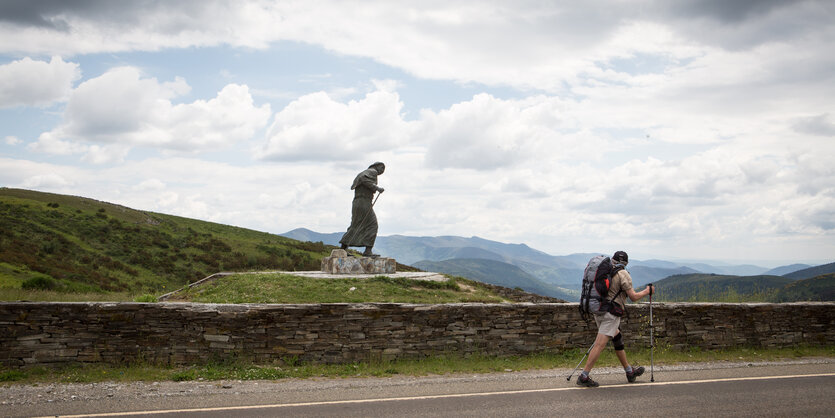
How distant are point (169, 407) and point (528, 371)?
19.8 feet

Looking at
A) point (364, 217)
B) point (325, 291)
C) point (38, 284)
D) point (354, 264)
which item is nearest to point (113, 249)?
point (38, 284)

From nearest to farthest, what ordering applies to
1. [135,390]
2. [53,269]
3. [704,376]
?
[135,390] → [704,376] → [53,269]

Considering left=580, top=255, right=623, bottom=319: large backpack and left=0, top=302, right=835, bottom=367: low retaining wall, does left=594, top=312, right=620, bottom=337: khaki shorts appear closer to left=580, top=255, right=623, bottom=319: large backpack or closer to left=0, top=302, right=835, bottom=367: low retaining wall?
left=580, top=255, right=623, bottom=319: large backpack

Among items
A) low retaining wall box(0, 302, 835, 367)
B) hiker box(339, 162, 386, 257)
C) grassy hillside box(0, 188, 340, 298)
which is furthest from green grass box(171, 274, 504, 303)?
low retaining wall box(0, 302, 835, 367)

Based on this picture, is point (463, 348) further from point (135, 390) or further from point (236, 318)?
point (135, 390)

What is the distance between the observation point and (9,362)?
9289 mm

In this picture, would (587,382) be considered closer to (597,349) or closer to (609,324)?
(597,349)

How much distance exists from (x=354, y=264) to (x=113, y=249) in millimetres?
23863

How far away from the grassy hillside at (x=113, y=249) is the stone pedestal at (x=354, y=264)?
364 inches

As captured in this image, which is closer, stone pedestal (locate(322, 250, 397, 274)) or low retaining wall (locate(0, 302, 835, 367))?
low retaining wall (locate(0, 302, 835, 367))

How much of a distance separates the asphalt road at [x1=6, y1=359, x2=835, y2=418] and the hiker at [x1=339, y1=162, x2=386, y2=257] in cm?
1520

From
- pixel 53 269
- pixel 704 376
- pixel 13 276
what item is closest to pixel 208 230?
pixel 53 269

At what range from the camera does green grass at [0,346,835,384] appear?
922cm

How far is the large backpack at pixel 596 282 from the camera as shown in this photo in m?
8.95
